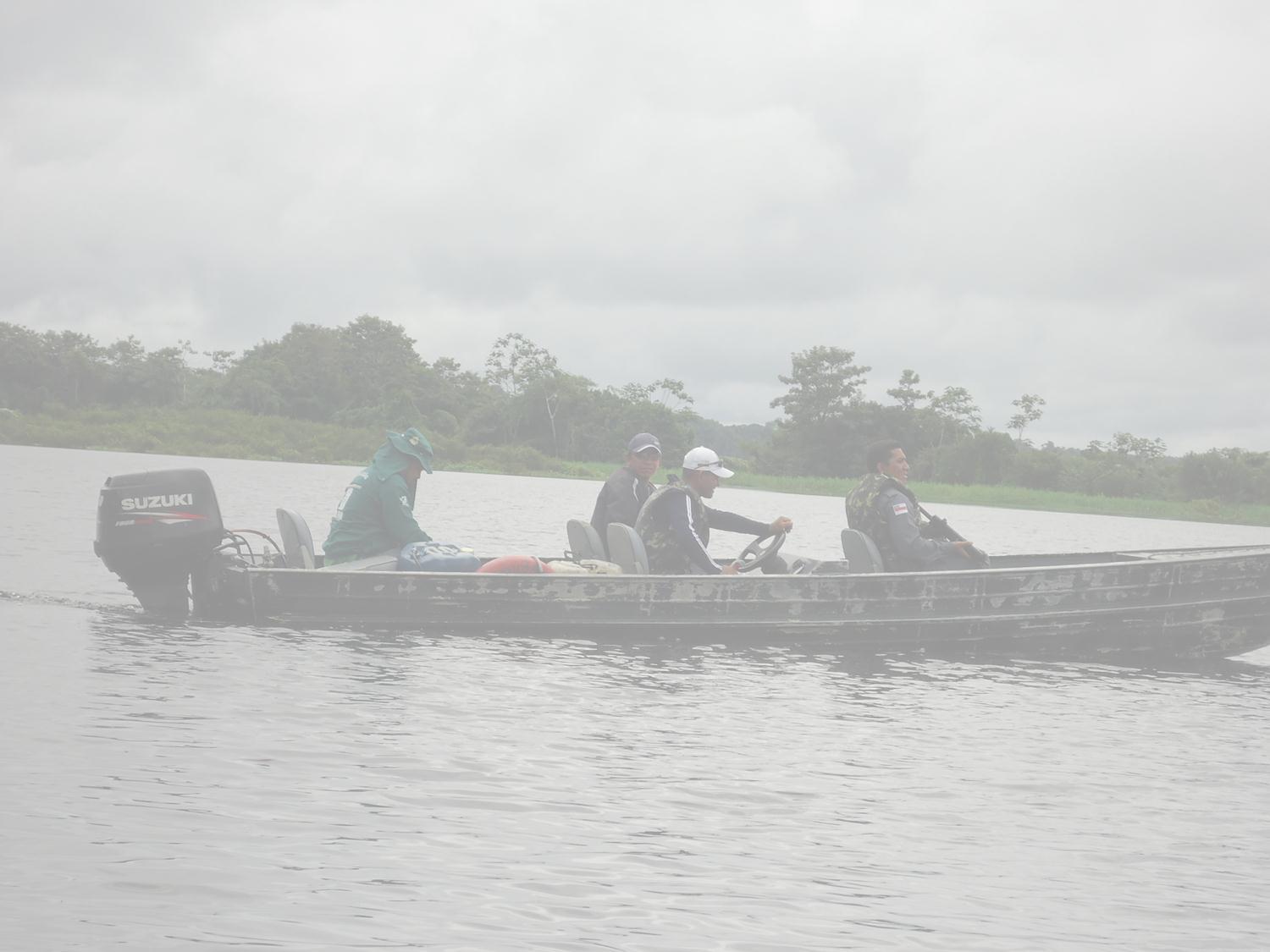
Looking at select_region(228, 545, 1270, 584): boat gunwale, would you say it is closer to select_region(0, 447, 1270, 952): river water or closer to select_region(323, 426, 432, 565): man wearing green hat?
select_region(323, 426, 432, 565): man wearing green hat

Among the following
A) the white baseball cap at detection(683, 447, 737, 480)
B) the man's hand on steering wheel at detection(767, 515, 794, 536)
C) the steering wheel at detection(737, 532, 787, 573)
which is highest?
the white baseball cap at detection(683, 447, 737, 480)

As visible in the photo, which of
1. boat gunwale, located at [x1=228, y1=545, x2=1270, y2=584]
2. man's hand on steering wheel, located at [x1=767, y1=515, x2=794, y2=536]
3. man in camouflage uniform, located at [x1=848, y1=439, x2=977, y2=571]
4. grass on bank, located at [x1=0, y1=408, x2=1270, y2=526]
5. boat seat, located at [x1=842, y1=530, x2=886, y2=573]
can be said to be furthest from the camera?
grass on bank, located at [x1=0, y1=408, x2=1270, y2=526]

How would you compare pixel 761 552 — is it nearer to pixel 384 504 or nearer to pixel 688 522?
pixel 688 522

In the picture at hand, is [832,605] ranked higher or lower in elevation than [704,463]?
lower

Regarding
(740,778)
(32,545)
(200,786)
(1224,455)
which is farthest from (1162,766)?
(1224,455)

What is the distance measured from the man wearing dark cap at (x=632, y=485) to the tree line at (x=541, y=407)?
6058 cm

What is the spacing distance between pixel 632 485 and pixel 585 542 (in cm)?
66

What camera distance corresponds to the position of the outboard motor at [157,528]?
10.2 metres

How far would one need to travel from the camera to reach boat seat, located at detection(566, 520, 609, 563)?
37.7 feet

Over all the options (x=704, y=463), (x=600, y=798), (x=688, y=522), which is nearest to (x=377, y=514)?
(x=688, y=522)

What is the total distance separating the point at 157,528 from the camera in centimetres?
1022

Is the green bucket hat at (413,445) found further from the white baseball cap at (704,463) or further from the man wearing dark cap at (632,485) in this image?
the white baseball cap at (704,463)

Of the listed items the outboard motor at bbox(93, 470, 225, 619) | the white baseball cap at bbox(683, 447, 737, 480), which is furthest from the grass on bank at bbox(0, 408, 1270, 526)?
the outboard motor at bbox(93, 470, 225, 619)

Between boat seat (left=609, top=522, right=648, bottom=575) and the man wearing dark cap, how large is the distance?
0.27 metres
